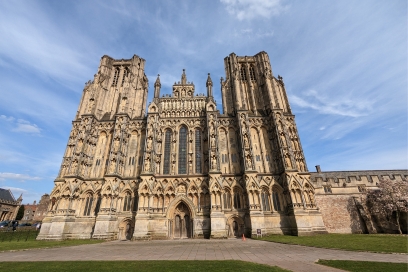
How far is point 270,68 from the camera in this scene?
3928 centimetres

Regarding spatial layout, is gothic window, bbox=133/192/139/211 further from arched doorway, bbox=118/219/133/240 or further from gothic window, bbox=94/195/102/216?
gothic window, bbox=94/195/102/216

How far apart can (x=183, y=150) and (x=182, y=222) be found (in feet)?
37.8

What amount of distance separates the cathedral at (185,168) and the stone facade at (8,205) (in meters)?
57.0

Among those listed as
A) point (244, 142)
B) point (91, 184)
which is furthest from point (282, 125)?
point (91, 184)

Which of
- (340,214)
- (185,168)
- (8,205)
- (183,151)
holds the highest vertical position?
(183,151)

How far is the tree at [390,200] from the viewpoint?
99.8 feet

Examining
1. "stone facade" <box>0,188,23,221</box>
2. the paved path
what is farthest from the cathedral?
"stone facade" <box>0,188,23,221</box>

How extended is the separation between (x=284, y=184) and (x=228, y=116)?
15036 millimetres

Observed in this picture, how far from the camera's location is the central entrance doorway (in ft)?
90.0

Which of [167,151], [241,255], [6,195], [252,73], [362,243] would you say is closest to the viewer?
[241,255]

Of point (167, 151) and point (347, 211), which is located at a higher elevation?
point (167, 151)

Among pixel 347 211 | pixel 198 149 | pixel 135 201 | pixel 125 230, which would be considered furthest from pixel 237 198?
pixel 347 211

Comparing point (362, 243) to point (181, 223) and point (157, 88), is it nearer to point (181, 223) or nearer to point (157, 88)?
point (181, 223)

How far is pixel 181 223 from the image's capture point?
28.0m
